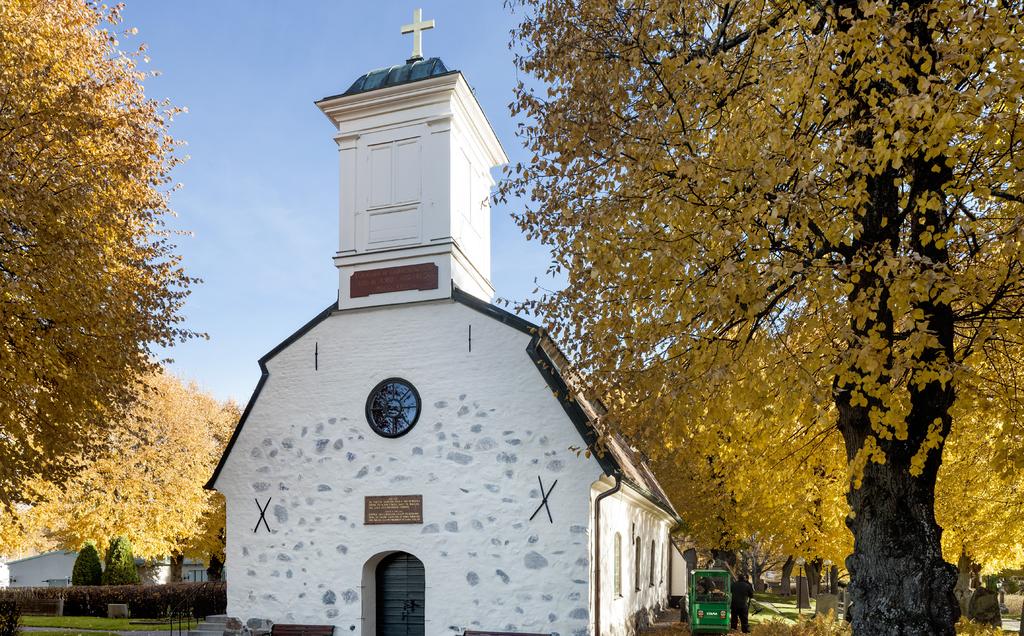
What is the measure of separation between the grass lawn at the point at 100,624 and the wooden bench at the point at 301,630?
10.0 metres

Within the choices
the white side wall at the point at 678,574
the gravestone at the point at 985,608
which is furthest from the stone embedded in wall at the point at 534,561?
Answer: the white side wall at the point at 678,574

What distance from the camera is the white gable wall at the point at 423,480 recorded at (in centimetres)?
1393

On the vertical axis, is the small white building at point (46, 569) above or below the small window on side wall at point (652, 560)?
below

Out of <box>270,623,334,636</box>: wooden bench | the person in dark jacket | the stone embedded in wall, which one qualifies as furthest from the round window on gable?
the person in dark jacket

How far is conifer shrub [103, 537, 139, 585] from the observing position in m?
33.9

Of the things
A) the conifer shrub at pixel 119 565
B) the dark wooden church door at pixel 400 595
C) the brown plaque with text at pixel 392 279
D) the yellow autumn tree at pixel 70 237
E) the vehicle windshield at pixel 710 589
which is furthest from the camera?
the conifer shrub at pixel 119 565

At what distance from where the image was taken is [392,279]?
1591 cm

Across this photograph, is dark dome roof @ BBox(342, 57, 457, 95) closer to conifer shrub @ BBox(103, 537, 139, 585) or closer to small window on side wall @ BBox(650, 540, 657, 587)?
small window on side wall @ BBox(650, 540, 657, 587)

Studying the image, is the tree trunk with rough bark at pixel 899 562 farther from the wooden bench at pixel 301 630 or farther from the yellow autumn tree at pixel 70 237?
the yellow autumn tree at pixel 70 237

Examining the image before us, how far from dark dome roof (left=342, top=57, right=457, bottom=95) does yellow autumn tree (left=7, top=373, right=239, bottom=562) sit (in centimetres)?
1428

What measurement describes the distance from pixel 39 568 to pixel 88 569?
89.5 feet

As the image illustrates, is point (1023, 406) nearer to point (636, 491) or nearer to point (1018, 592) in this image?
point (636, 491)

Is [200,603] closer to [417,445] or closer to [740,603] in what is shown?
[417,445]

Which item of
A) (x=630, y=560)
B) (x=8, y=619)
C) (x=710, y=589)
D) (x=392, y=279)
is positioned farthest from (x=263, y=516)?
(x=710, y=589)
